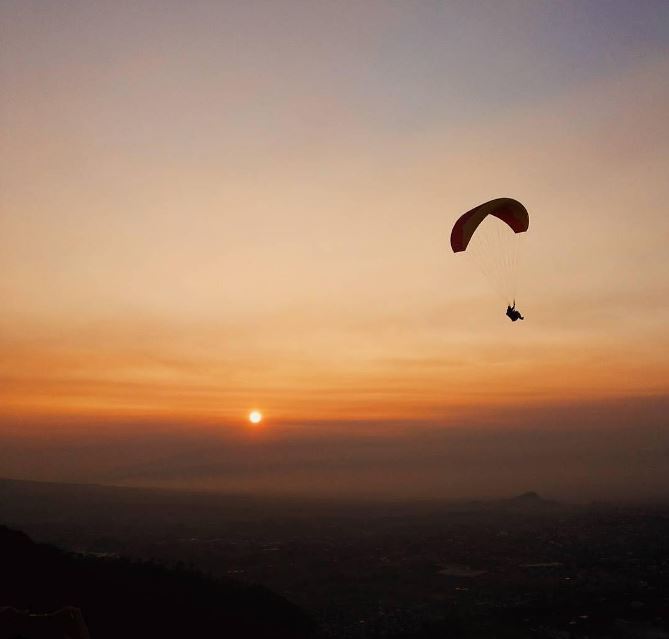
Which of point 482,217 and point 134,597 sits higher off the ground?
point 482,217

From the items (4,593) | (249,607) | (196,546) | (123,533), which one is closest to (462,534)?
(196,546)

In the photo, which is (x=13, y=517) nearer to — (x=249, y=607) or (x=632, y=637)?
(x=249, y=607)

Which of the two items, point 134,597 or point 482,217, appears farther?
point 134,597

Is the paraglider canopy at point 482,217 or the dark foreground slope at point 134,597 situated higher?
the paraglider canopy at point 482,217

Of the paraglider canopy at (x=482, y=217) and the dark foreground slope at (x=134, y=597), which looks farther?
the dark foreground slope at (x=134, y=597)

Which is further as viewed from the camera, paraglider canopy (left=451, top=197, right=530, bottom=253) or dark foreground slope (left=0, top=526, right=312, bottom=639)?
dark foreground slope (left=0, top=526, right=312, bottom=639)
